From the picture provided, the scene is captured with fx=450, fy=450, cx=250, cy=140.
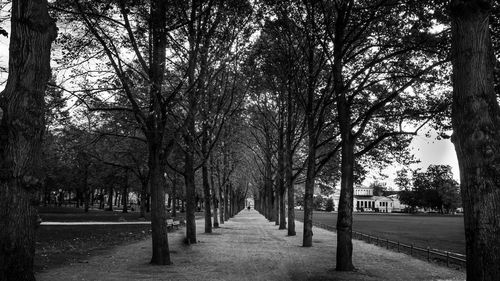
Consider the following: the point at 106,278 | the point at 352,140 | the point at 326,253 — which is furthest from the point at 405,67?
the point at 106,278

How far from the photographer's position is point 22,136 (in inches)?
268

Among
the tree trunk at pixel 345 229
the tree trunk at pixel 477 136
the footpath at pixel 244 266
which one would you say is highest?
the tree trunk at pixel 477 136

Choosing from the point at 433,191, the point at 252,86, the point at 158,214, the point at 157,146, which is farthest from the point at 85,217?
the point at 433,191

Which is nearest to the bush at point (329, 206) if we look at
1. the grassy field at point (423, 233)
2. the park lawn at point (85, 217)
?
the grassy field at point (423, 233)

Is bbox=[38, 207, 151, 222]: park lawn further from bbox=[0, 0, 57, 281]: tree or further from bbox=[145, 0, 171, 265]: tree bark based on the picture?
bbox=[0, 0, 57, 281]: tree

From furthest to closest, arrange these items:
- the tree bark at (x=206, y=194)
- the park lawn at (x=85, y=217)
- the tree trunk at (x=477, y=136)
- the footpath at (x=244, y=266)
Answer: the park lawn at (x=85, y=217), the tree bark at (x=206, y=194), the footpath at (x=244, y=266), the tree trunk at (x=477, y=136)

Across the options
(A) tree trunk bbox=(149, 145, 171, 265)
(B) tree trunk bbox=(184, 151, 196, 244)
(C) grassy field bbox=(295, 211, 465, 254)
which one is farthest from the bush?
(A) tree trunk bbox=(149, 145, 171, 265)

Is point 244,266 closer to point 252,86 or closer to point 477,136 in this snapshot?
point 477,136

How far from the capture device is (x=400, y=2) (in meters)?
14.0

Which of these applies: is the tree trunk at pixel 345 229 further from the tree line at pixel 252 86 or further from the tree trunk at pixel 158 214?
the tree trunk at pixel 158 214

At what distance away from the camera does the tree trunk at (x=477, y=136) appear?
5773 mm

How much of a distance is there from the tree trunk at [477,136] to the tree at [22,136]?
20.2ft

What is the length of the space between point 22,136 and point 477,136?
21.3ft

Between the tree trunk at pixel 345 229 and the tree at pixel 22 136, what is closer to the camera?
the tree at pixel 22 136
